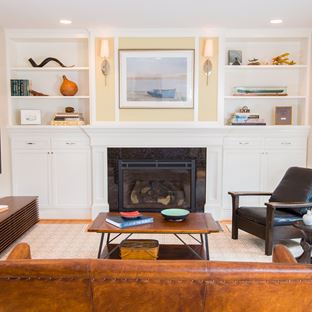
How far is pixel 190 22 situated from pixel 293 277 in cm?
372

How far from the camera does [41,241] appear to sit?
13.6ft

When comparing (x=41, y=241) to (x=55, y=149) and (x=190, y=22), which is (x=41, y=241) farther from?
(x=190, y=22)

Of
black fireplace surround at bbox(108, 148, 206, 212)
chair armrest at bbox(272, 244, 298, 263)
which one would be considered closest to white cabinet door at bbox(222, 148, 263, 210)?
black fireplace surround at bbox(108, 148, 206, 212)

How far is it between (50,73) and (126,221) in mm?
2912

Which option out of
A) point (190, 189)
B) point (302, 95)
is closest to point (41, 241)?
point (190, 189)

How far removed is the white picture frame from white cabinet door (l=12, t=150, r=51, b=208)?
0.39 meters

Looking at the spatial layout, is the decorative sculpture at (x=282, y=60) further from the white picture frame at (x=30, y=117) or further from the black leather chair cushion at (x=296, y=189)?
the white picture frame at (x=30, y=117)

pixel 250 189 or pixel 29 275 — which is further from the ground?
pixel 29 275

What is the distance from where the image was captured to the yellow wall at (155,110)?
190 inches

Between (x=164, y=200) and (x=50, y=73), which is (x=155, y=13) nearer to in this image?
(x=50, y=73)

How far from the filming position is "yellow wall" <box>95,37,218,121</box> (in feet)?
15.8

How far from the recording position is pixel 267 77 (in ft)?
16.9

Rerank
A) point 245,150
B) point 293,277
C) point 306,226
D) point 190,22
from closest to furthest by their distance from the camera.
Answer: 1. point 293,277
2. point 306,226
3. point 190,22
4. point 245,150

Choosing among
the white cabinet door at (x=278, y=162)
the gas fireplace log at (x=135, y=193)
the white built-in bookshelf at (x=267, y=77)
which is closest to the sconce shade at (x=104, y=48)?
the white built-in bookshelf at (x=267, y=77)
